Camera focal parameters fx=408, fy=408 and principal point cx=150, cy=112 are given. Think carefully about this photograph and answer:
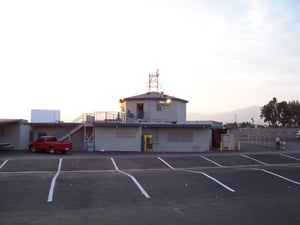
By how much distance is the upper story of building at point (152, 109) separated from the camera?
48500mm

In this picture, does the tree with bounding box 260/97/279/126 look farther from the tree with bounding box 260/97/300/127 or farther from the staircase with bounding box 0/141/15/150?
the staircase with bounding box 0/141/15/150

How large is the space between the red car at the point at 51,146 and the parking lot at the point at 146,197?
1107 centimetres

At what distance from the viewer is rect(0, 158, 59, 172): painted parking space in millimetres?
25328

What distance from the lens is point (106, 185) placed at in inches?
732

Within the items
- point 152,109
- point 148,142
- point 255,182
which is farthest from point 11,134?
point 255,182

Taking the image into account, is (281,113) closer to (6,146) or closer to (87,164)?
(6,146)

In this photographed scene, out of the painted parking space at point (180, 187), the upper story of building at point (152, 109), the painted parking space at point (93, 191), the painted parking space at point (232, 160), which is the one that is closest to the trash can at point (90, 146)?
the upper story of building at point (152, 109)

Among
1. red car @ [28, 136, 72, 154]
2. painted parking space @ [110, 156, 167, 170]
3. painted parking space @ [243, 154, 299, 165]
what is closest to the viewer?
painted parking space @ [110, 156, 167, 170]

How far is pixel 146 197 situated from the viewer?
52.2 ft

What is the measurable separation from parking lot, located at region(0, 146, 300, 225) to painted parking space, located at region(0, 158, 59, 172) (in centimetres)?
6

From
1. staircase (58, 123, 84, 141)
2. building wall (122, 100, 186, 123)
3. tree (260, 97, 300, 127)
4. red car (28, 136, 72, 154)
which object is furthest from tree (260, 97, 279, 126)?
red car (28, 136, 72, 154)

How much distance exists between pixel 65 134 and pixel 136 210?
106ft

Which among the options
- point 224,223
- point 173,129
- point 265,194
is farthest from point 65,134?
point 224,223

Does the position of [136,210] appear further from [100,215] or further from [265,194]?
[265,194]
